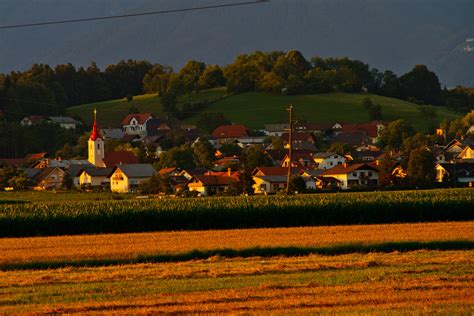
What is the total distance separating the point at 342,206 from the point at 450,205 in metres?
4.91

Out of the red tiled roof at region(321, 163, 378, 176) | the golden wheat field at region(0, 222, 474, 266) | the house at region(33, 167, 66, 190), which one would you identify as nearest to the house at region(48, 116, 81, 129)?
the house at region(33, 167, 66, 190)

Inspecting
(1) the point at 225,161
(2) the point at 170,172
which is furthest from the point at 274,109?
(2) the point at 170,172

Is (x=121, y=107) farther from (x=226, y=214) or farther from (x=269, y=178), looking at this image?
(x=226, y=214)

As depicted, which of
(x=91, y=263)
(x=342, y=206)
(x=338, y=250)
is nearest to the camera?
(x=91, y=263)

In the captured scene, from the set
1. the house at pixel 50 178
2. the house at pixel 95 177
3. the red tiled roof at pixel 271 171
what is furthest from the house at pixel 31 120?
the red tiled roof at pixel 271 171

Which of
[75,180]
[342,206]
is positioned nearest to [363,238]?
[342,206]

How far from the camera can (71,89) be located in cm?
18488

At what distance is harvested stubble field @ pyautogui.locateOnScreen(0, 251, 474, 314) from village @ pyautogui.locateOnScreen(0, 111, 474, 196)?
53.1 m

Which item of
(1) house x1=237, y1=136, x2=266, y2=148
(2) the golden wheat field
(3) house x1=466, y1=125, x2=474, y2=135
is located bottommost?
(2) the golden wheat field

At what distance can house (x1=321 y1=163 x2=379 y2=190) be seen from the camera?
95569 mm

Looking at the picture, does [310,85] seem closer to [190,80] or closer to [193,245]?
[190,80]

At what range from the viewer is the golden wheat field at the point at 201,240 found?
30.4 meters

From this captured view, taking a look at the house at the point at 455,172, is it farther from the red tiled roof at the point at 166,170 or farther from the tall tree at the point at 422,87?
the tall tree at the point at 422,87

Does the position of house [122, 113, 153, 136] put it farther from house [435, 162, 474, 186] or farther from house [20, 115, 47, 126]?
house [435, 162, 474, 186]
